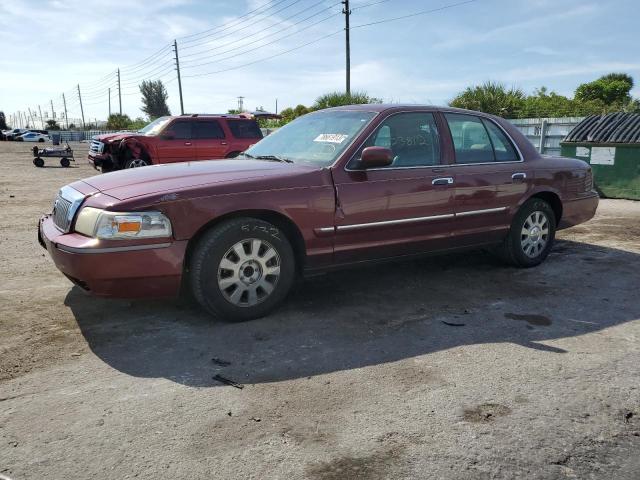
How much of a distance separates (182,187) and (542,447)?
8.73 feet

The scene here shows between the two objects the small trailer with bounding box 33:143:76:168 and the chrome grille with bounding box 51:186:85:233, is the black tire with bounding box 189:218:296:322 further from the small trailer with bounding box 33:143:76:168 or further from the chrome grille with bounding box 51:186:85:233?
the small trailer with bounding box 33:143:76:168

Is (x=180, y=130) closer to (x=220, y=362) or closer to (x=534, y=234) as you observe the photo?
(x=534, y=234)

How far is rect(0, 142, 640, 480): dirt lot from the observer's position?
93.0 inches

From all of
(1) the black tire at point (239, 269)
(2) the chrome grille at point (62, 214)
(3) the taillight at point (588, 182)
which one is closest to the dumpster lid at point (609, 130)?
(3) the taillight at point (588, 182)

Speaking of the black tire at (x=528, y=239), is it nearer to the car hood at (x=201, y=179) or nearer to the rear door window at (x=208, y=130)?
the car hood at (x=201, y=179)

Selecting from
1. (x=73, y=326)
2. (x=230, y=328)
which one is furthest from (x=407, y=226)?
(x=73, y=326)

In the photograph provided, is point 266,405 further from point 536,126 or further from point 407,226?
point 536,126

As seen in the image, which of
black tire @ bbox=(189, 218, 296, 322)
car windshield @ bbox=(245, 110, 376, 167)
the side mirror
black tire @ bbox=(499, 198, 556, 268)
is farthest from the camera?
black tire @ bbox=(499, 198, 556, 268)

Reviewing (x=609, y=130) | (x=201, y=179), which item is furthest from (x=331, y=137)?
(x=609, y=130)

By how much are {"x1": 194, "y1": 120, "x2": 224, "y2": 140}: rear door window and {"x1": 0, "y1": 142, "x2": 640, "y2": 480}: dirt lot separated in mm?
9323

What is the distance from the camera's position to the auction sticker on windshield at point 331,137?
14.8 ft

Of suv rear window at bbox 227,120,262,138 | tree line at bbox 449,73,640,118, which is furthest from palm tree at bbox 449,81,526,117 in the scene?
suv rear window at bbox 227,120,262,138

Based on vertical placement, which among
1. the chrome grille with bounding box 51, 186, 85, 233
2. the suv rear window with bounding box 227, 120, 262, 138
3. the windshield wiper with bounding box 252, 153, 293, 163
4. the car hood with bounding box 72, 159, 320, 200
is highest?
the suv rear window with bounding box 227, 120, 262, 138

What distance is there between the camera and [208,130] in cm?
1399
